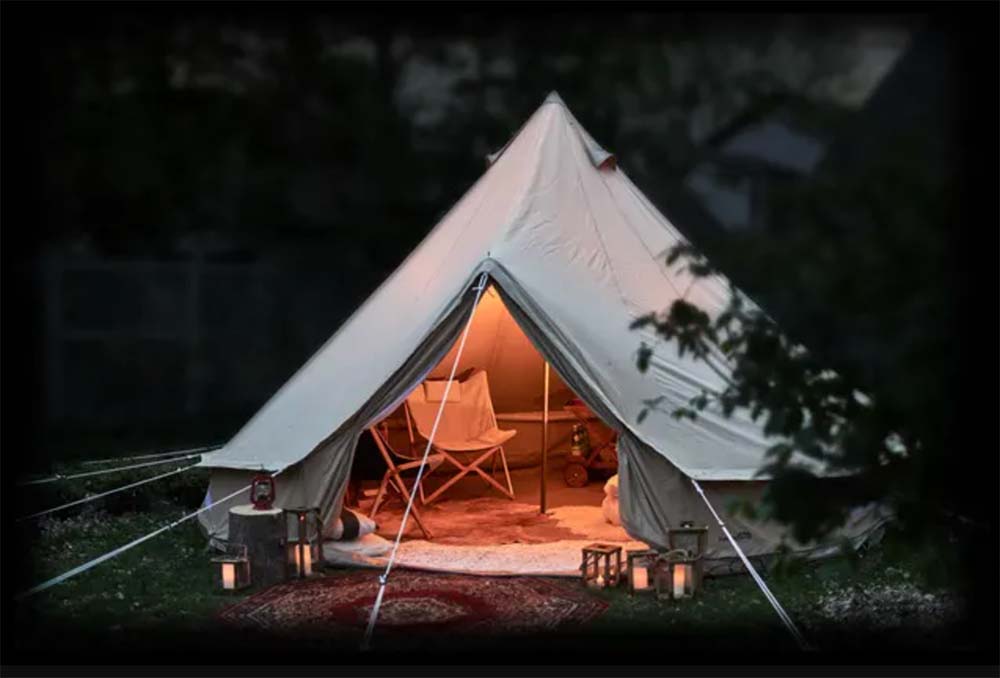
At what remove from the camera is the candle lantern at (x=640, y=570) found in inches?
167

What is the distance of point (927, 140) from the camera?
1803 mm

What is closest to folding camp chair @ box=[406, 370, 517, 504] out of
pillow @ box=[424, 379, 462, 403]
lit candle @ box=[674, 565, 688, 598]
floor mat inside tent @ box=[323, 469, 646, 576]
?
pillow @ box=[424, 379, 462, 403]

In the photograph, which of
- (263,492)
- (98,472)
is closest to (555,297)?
(263,492)

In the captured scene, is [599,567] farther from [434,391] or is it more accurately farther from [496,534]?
[434,391]

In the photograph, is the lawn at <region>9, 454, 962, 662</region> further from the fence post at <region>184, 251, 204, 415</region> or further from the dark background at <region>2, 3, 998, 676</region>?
the fence post at <region>184, 251, 204, 415</region>

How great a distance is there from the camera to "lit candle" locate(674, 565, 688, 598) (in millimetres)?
4176

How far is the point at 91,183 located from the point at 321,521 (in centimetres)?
278

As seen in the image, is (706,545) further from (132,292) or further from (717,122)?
(132,292)

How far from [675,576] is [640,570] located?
15cm

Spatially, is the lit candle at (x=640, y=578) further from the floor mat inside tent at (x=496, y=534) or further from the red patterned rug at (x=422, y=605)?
the floor mat inside tent at (x=496, y=534)

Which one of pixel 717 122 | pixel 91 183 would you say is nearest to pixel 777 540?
pixel 717 122

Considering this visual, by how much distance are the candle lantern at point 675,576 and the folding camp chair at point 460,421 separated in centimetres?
145

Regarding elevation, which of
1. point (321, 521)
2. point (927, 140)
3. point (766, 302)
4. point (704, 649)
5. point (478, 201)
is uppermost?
point (478, 201)

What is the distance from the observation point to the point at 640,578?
14.0 ft
